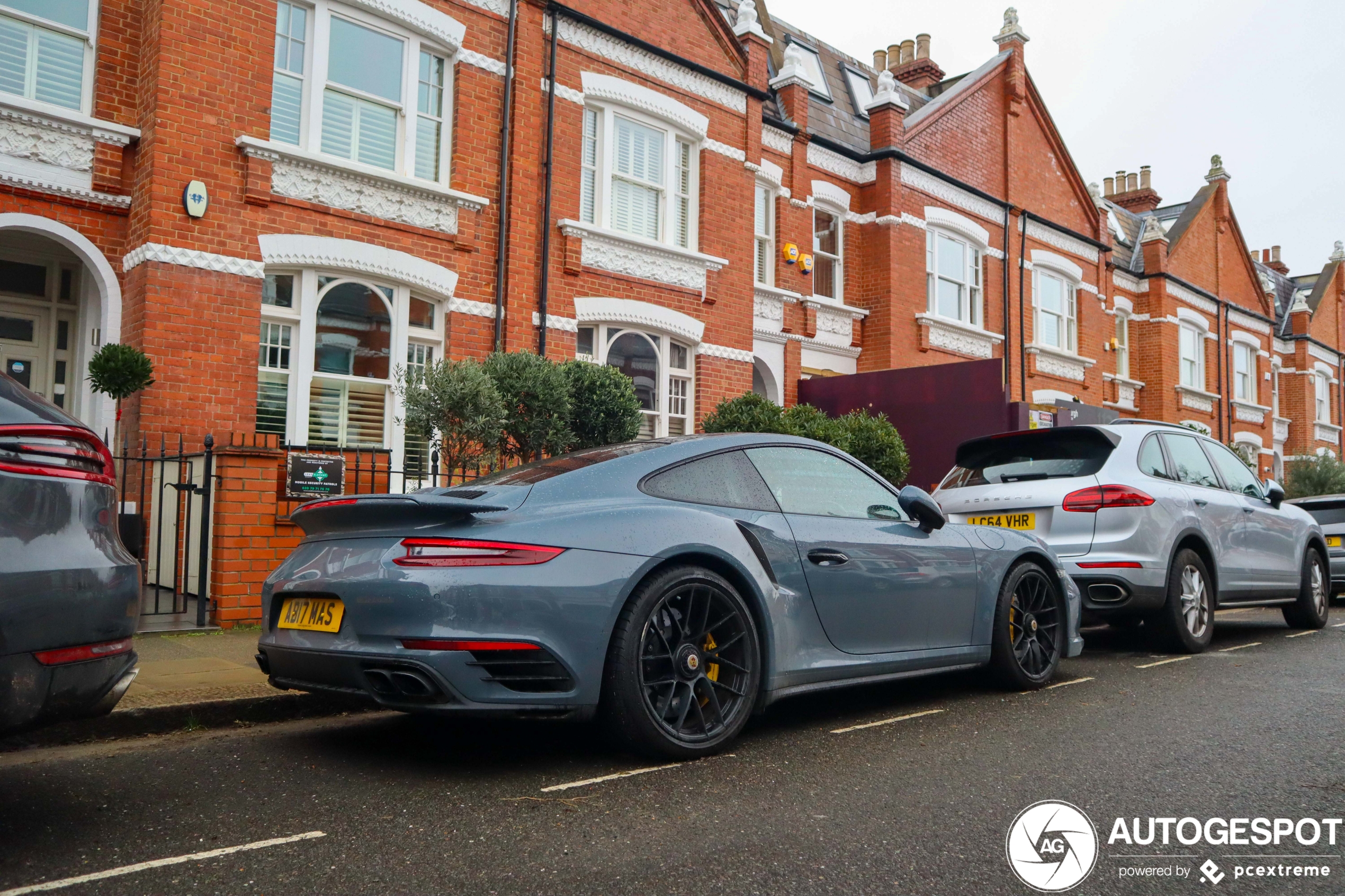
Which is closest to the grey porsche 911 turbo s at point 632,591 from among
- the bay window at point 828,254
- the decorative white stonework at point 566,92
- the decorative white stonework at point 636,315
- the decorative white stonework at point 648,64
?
the decorative white stonework at point 636,315

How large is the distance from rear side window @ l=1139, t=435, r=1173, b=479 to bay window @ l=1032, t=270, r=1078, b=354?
14.2m

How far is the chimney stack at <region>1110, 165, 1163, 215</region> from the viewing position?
1236 inches

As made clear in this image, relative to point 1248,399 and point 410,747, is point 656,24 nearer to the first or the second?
point 410,747

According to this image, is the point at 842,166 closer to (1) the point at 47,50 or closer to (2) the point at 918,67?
(2) the point at 918,67

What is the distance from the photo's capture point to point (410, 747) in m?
4.51

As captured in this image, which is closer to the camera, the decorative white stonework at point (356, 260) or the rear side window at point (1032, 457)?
the rear side window at point (1032, 457)

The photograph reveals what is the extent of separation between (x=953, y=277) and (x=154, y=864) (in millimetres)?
18197

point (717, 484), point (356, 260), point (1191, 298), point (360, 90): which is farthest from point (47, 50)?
point (1191, 298)


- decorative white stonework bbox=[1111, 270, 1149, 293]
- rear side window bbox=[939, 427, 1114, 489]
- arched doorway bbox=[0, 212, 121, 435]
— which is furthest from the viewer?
decorative white stonework bbox=[1111, 270, 1149, 293]

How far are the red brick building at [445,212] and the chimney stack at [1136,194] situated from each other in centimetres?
1322


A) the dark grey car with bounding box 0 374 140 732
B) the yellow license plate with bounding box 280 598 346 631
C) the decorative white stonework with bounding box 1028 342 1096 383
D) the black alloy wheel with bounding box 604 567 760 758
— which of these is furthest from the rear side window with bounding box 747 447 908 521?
the decorative white stonework with bounding box 1028 342 1096 383

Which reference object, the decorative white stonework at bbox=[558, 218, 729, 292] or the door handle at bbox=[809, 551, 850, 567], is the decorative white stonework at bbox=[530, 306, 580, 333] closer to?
the decorative white stonework at bbox=[558, 218, 729, 292]

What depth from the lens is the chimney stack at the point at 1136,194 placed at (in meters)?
31.4

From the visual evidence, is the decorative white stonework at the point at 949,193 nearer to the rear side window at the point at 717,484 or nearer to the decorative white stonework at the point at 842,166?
the decorative white stonework at the point at 842,166
